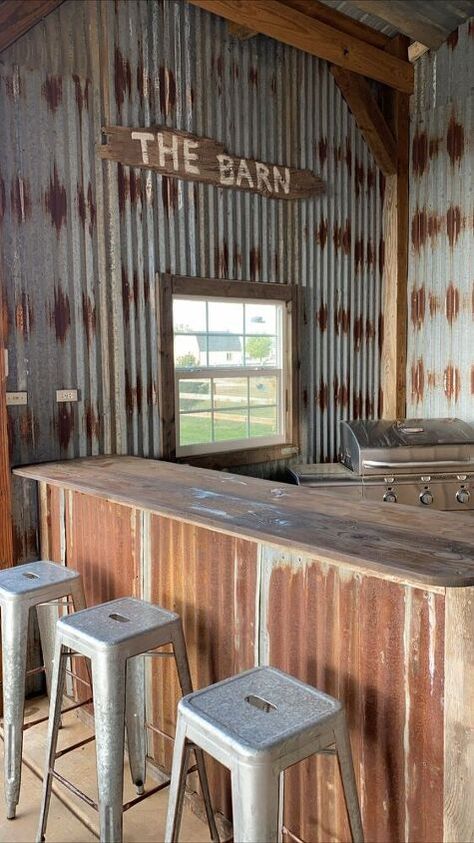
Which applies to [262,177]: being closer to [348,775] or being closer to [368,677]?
[368,677]

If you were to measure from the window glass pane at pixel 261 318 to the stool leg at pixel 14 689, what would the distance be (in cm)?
253

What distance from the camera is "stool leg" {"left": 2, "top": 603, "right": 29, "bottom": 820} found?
2596 mm

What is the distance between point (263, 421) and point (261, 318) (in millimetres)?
700

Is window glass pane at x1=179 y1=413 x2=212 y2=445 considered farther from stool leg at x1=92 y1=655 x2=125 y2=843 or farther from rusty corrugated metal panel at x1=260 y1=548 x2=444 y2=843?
stool leg at x1=92 y1=655 x2=125 y2=843

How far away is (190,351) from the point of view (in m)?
4.23

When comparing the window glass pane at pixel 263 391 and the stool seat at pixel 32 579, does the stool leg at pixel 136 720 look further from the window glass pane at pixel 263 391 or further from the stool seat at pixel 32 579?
the window glass pane at pixel 263 391

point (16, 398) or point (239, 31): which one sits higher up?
point (239, 31)

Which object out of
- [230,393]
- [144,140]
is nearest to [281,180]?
[144,140]

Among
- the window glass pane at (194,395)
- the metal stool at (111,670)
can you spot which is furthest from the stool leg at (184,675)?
the window glass pane at (194,395)

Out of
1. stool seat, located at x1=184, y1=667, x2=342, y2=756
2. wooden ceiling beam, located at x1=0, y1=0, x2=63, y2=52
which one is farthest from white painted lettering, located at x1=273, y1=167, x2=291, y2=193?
stool seat, located at x1=184, y1=667, x2=342, y2=756

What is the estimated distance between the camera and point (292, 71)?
4.59 metres

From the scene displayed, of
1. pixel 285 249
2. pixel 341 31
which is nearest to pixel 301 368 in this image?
pixel 285 249

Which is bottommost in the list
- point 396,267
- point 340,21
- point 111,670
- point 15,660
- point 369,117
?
point 15,660

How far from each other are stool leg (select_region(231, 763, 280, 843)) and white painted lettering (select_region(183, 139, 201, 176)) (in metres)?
3.36
